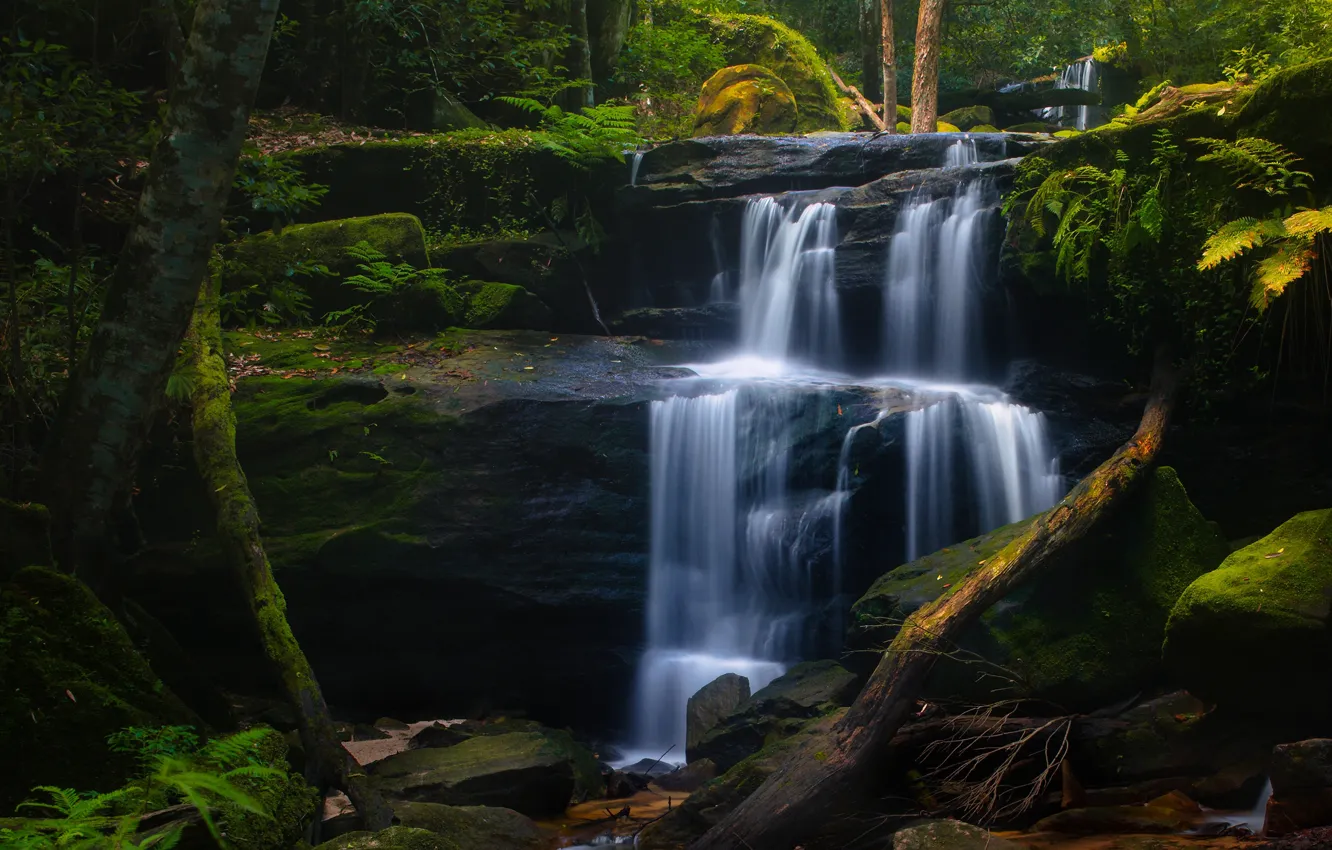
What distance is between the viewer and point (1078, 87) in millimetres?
22406

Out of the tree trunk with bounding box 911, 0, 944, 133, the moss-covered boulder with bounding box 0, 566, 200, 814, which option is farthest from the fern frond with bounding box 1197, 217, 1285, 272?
the tree trunk with bounding box 911, 0, 944, 133

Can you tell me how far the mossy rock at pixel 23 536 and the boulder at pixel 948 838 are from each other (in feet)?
14.7

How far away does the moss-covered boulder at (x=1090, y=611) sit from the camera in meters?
6.18

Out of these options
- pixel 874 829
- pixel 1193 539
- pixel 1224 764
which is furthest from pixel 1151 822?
pixel 1193 539

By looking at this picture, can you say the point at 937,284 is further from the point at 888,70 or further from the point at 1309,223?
the point at 888,70

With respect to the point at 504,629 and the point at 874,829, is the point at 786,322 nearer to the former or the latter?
the point at 504,629

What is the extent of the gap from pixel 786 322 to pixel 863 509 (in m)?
3.36

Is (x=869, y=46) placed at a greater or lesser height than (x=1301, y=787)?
greater

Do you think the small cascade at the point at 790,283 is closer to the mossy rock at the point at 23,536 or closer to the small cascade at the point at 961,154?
the small cascade at the point at 961,154

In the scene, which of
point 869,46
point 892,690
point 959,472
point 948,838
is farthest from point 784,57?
point 948,838

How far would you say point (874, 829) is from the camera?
5.38m

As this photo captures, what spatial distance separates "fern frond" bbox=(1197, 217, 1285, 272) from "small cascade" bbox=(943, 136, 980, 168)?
6.12m

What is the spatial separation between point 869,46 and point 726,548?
19045 mm

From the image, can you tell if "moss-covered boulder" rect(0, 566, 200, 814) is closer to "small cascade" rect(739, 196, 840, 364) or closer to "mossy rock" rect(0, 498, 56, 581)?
"mossy rock" rect(0, 498, 56, 581)
